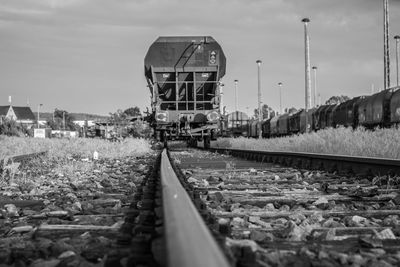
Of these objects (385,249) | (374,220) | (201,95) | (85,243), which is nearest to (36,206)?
(85,243)

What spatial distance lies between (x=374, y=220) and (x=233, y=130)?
51.5 meters

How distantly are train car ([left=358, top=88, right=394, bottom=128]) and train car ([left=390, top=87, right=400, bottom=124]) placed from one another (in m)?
0.66

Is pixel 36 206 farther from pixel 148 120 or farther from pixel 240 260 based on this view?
pixel 148 120

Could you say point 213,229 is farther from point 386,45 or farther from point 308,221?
point 386,45

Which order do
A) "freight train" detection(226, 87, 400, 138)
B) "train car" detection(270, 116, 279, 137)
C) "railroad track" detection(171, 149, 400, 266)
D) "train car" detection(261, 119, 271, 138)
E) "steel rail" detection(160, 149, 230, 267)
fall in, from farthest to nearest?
1. "train car" detection(261, 119, 271, 138)
2. "train car" detection(270, 116, 279, 137)
3. "freight train" detection(226, 87, 400, 138)
4. "railroad track" detection(171, 149, 400, 266)
5. "steel rail" detection(160, 149, 230, 267)

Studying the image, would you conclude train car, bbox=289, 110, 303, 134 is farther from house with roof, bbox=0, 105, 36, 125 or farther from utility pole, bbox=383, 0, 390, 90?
house with roof, bbox=0, 105, 36, 125

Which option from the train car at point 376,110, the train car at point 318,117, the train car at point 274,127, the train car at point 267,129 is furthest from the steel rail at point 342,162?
the train car at point 267,129

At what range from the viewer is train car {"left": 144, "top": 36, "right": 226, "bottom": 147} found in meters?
18.8

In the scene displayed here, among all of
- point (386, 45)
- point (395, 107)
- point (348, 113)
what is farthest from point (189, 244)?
point (348, 113)

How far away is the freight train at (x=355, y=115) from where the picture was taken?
76.0 feet

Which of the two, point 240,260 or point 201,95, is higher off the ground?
point 201,95

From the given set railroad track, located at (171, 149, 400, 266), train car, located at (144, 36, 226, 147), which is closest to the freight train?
train car, located at (144, 36, 226, 147)

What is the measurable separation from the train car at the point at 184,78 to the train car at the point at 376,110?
848 centimetres

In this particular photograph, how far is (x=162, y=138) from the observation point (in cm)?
2067
